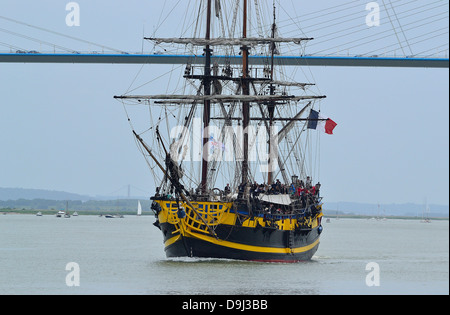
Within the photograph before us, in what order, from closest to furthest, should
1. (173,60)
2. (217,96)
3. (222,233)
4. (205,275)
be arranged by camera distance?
(205,275) → (222,233) → (217,96) → (173,60)

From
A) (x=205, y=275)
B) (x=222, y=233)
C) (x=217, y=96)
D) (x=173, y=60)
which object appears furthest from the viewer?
(x=173, y=60)

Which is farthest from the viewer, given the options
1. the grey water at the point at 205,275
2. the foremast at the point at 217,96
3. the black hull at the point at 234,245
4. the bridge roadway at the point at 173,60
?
the bridge roadway at the point at 173,60

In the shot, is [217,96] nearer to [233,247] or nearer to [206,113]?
[206,113]

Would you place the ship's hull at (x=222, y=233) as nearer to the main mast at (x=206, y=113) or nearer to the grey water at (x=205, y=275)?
the grey water at (x=205, y=275)

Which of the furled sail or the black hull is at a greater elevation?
the furled sail

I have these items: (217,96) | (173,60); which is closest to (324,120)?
(217,96)

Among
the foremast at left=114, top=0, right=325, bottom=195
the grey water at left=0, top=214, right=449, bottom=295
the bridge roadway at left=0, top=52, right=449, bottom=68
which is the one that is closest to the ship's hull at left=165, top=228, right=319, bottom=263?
the grey water at left=0, top=214, right=449, bottom=295

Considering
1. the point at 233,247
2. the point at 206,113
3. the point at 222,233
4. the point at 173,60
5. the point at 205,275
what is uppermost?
the point at 173,60

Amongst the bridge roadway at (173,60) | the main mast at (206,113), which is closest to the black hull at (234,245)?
the main mast at (206,113)

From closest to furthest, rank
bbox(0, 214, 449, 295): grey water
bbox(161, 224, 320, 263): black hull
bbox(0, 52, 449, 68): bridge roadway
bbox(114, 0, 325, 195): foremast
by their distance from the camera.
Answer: bbox(0, 214, 449, 295): grey water → bbox(161, 224, 320, 263): black hull → bbox(114, 0, 325, 195): foremast → bbox(0, 52, 449, 68): bridge roadway

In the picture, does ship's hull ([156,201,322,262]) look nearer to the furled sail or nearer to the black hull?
the black hull

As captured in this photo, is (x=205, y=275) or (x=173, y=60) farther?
(x=173, y=60)
